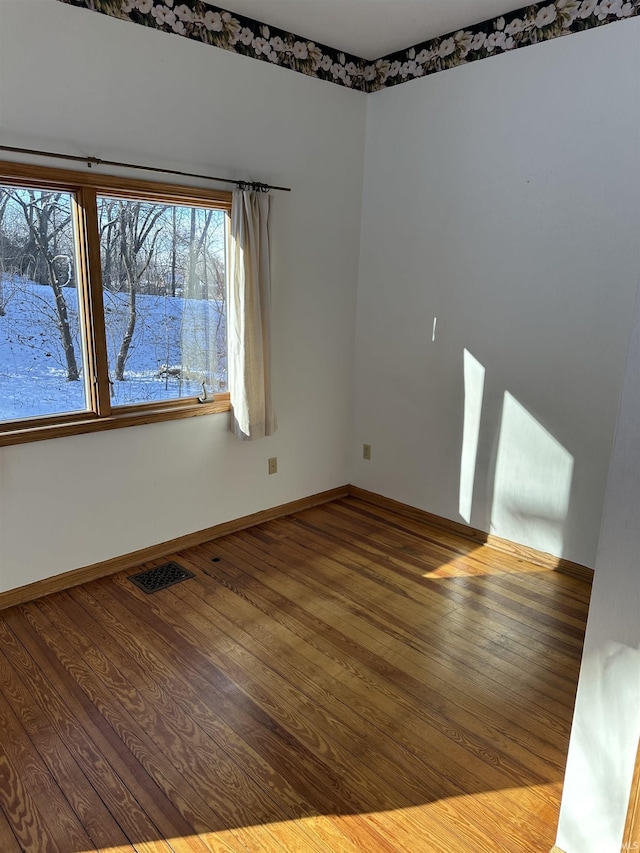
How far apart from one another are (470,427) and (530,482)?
0.47 metres

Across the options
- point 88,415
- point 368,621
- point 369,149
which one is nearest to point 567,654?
point 368,621

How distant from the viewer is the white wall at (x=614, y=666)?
4.32ft

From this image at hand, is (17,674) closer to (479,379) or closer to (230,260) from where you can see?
Answer: (230,260)

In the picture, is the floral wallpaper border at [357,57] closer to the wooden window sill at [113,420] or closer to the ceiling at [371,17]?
the ceiling at [371,17]

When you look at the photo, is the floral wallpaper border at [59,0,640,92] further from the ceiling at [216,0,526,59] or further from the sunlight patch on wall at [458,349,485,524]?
the sunlight patch on wall at [458,349,485,524]

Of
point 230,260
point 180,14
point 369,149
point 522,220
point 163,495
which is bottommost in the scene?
point 163,495

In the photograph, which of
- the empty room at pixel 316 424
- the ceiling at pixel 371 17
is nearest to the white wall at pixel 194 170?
the empty room at pixel 316 424

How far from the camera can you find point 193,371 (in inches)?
128

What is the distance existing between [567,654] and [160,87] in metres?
3.15

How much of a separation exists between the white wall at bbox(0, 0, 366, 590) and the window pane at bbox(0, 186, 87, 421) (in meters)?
0.21

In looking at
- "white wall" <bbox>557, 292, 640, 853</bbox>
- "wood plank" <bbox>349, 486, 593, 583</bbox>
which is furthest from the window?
"white wall" <bbox>557, 292, 640, 853</bbox>

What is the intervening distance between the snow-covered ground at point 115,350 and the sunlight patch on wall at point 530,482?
166cm

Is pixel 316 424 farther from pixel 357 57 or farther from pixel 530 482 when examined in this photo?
pixel 357 57

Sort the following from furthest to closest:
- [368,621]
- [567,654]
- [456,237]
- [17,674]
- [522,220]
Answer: [456,237], [522,220], [368,621], [567,654], [17,674]
